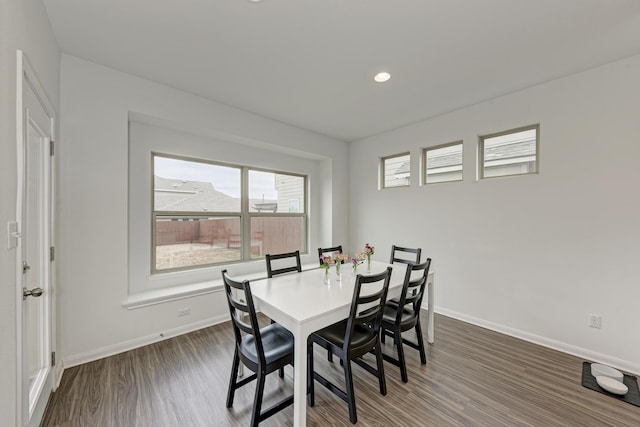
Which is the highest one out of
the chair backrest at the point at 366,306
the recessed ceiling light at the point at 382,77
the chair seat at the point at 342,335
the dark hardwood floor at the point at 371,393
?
the recessed ceiling light at the point at 382,77

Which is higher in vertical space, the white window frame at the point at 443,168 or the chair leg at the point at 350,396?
the white window frame at the point at 443,168

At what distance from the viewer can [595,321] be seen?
2.58 meters

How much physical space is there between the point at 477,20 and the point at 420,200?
2.43m

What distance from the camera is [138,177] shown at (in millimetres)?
3139

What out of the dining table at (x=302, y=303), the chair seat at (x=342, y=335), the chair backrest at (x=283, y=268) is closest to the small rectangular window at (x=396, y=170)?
the dining table at (x=302, y=303)

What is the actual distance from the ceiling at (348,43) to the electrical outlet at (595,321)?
8.19 ft

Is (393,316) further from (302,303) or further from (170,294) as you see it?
(170,294)

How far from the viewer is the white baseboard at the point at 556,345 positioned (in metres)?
2.42

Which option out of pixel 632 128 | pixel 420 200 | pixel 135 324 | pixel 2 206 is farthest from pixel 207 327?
pixel 632 128

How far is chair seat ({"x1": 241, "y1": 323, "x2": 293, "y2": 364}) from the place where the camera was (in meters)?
1.72

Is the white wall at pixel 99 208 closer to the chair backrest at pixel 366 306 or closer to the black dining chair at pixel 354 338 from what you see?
the black dining chair at pixel 354 338

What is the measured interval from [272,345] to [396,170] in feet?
11.6

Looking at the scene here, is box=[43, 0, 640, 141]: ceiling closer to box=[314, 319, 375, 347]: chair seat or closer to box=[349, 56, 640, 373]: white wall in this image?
box=[349, 56, 640, 373]: white wall

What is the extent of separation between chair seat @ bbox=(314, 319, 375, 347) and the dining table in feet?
0.70
